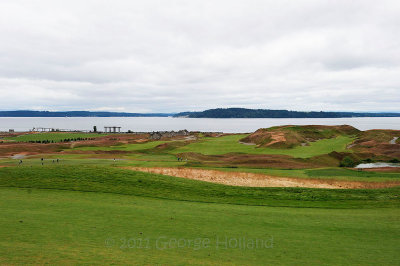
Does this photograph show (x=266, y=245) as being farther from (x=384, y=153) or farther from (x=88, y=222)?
(x=384, y=153)

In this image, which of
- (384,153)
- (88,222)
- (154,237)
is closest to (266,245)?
(154,237)

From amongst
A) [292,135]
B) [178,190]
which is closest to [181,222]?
[178,190]

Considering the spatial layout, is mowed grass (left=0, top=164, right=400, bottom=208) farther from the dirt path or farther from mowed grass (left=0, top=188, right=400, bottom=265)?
the dirt path

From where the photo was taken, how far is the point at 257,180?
28938mm

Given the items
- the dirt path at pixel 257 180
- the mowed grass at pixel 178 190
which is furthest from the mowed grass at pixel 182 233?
the dirt path at pixel 257 180

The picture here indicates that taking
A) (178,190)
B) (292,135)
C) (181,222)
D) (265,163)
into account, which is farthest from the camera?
(292,135)

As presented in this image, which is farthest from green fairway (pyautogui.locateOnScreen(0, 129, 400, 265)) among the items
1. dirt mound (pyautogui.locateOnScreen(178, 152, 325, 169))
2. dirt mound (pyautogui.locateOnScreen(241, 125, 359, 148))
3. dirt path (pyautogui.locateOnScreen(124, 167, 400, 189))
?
dirt mound (pyautogui.locateOnScreen(241, 125, 359, 148))

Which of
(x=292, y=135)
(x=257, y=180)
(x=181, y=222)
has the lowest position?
(x=257, y=180)

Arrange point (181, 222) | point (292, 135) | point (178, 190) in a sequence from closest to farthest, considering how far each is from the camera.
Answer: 1. point (181, 222)
2. point (178, 190)
3. point (292, 135)

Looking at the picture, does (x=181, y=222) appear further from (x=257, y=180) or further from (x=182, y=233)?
(x=257, y=180)

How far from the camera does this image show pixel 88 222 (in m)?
12.7

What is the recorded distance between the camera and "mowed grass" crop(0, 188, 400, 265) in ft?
31.5

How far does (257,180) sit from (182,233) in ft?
59.5

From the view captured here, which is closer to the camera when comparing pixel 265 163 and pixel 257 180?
pixel 257 180
